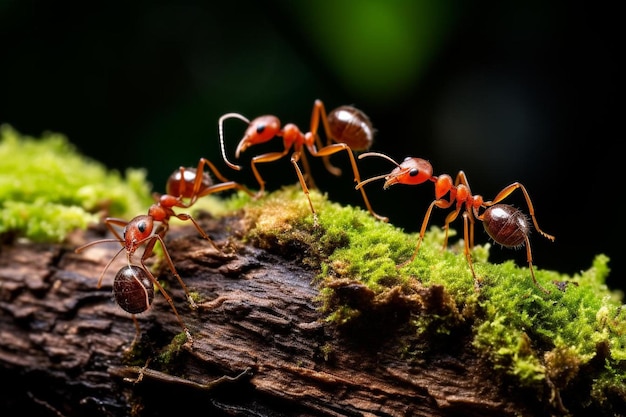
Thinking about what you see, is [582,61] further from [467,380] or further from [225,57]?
[467,380]

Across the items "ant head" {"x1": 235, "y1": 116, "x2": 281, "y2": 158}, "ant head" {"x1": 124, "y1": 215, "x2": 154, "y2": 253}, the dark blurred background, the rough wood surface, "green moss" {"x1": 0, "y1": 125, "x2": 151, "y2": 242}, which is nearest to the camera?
the rough wood surface

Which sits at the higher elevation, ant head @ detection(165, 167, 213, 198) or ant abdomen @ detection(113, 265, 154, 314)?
ant head @ detection(165, 167, 213, 198)

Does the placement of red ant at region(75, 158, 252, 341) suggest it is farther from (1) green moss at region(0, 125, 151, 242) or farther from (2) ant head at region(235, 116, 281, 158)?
(1) green moss at region(0, 125, 151, 242)

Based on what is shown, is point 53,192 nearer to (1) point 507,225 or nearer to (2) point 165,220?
(2) point 165,220

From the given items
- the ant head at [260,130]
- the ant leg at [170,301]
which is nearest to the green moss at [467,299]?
the ant leg at [170,301]

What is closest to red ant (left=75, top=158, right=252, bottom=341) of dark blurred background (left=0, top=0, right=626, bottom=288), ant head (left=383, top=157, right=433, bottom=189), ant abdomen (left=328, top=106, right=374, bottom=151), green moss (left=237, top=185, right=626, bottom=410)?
green moss (left=237, top=185, right=626, bottom=410)

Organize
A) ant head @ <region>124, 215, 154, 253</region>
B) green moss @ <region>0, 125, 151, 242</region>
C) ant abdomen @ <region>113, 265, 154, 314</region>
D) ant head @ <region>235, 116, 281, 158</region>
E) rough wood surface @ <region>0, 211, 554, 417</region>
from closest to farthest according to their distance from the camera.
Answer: rough wood surface @ <region>0, 211, 554, 417</region> < ant abdomen @ <region>113, 265, 154, 314</region> < ant head @ <region>124, 215, 154, 253</region> < ant head @ <region>235, 116, 281, 158</region> < green moss @ <region>0, 125, 151, 242</region>

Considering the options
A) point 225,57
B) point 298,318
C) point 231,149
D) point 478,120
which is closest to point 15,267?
point 298,318
